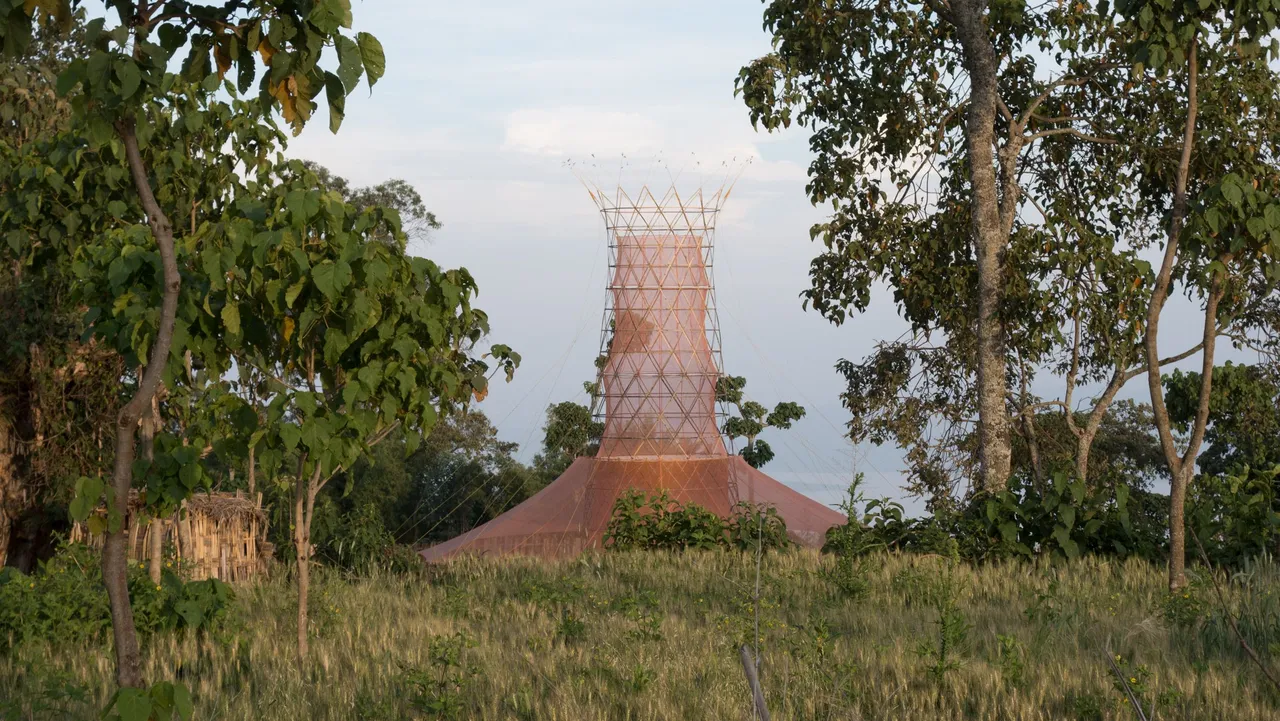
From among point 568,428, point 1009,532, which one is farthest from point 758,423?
point 1009,532

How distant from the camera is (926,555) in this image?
452 inches

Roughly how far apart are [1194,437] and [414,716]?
630 cm

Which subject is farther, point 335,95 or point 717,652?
point 717,652

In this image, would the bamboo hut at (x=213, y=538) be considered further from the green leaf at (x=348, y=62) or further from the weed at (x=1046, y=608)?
the green leaf at (x=348, y=62)

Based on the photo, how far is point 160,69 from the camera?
3.77m

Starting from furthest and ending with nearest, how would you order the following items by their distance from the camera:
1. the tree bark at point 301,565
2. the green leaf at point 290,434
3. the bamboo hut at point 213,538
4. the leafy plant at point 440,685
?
the bamboo hut at point 213,538
the tree bark at point 301,565
the green leaf at point 290,434
the leafy plant at point 440,685

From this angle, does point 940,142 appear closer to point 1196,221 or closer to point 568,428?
point 1196,221

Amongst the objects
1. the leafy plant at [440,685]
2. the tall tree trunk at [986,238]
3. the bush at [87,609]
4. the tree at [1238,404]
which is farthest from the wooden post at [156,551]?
the tree at [1238,404]

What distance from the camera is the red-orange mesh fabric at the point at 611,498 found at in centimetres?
1809

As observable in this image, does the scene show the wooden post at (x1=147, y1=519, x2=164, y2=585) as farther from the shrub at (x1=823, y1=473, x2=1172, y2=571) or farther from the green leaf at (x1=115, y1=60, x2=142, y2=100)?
the green leaf at (x1=115, y1=60, x2=142, y2=100)

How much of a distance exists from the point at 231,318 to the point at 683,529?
8.24 meters

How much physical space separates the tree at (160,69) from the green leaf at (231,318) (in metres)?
2.02

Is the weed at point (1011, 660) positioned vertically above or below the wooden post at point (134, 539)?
below

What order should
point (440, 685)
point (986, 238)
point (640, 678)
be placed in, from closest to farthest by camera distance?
point (440, 685) → point (640, 678) → point (986, 238)
